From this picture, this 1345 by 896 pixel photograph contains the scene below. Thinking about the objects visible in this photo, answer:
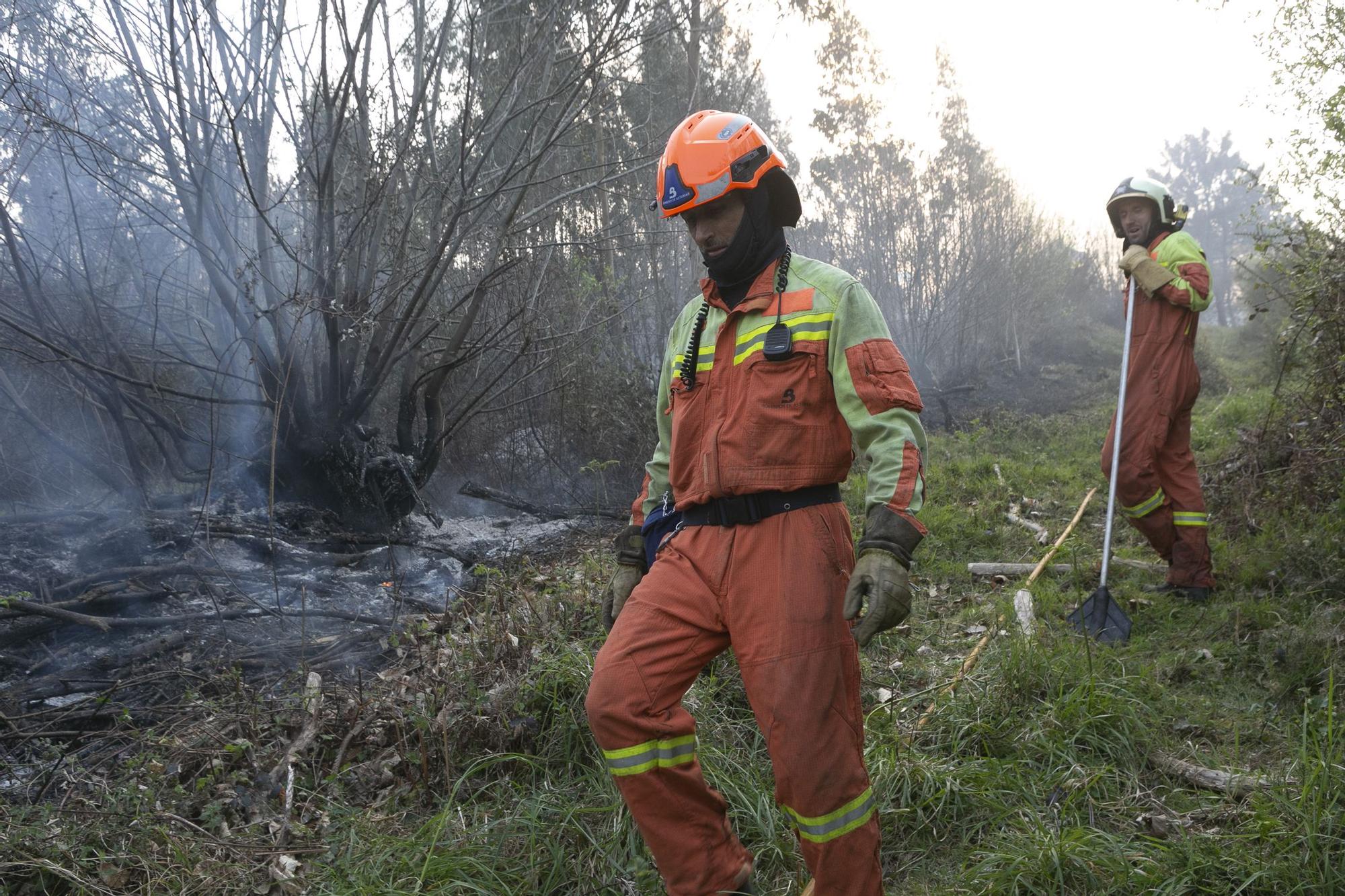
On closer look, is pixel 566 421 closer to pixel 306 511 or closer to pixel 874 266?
pixel 306 511

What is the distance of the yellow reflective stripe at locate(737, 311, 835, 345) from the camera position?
2.34 metres

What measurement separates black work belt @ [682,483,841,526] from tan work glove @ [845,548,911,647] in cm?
22

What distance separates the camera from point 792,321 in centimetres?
236

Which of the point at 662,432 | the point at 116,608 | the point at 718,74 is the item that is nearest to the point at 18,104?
the point at 116,608

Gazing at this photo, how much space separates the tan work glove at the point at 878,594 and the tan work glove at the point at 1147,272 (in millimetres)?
3676

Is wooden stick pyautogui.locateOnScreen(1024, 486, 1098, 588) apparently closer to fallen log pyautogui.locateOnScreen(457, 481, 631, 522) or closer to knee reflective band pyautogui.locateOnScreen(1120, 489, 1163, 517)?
knee reflective band pyautogui.locateOnScreen(1120, 489, 1163, 517)

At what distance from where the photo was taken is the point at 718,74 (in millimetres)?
13812

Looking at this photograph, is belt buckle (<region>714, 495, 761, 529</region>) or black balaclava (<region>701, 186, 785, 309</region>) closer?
belt buckle (<region>714, 495, 761, 529</region>)

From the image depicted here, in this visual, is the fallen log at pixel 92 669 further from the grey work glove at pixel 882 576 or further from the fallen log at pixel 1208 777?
the fallen log at pixel 1208 777

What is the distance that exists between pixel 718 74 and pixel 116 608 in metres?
11.8

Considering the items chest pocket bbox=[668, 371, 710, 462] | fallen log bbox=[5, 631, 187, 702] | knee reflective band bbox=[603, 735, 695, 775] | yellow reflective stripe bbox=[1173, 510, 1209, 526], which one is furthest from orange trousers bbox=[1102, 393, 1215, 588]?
fallen log bbox=[5, 631, 187, 702]

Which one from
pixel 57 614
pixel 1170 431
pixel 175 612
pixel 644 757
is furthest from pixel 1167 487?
pixel 57 614

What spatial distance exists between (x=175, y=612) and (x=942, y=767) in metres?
4.11

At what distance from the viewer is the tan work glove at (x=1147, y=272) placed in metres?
4.92
